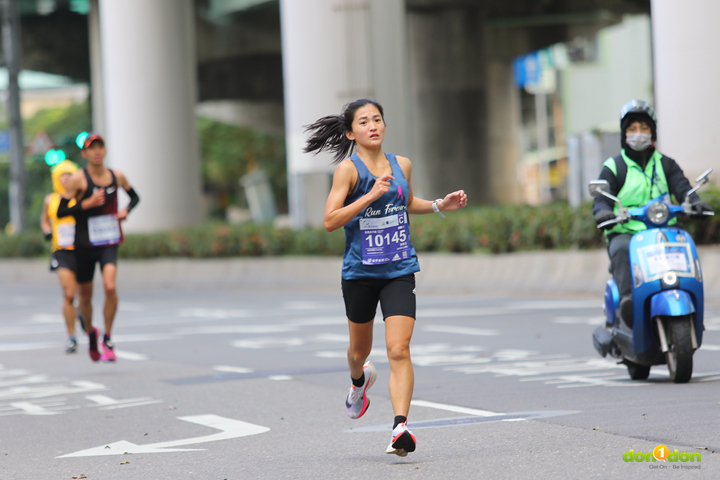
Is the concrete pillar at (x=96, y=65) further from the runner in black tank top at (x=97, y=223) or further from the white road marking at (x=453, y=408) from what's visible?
the white road marking at (x=453, y=408)

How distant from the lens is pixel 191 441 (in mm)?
6969

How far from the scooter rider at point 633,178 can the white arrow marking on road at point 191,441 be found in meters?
2.79

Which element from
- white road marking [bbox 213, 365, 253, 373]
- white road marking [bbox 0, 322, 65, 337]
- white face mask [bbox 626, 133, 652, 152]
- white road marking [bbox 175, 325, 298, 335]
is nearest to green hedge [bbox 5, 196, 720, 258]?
white face mask [bbox 626, 133, 652, 152]

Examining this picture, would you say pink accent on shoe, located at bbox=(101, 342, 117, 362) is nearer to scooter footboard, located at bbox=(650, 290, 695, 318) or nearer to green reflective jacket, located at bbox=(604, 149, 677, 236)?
green reflective jacket, located at bbox=(604, 149, 677, 236)

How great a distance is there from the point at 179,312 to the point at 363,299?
1283 cm

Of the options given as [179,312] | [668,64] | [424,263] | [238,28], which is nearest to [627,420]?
[668,64]

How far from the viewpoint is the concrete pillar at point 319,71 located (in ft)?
85.0

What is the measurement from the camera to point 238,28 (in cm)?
4431

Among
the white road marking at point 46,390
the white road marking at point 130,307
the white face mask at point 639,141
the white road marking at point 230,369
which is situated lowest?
the white road marking at point 130,307

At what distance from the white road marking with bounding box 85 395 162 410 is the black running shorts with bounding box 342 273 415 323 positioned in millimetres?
2917

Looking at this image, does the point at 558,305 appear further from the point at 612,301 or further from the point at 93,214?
the point at 612,301

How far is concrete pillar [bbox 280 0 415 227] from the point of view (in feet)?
85.0

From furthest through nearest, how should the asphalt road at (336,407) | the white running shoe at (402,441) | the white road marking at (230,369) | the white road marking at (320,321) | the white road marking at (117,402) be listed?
the white road marking at (320,321), the white road marking at (230,369), the white road marking at (117,402), the asphalt road at (336,407), the white running shoe at (402,441)

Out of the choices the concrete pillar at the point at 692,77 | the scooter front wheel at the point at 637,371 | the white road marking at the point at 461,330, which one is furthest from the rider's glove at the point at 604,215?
the concrete pillar at the point at 692,77
